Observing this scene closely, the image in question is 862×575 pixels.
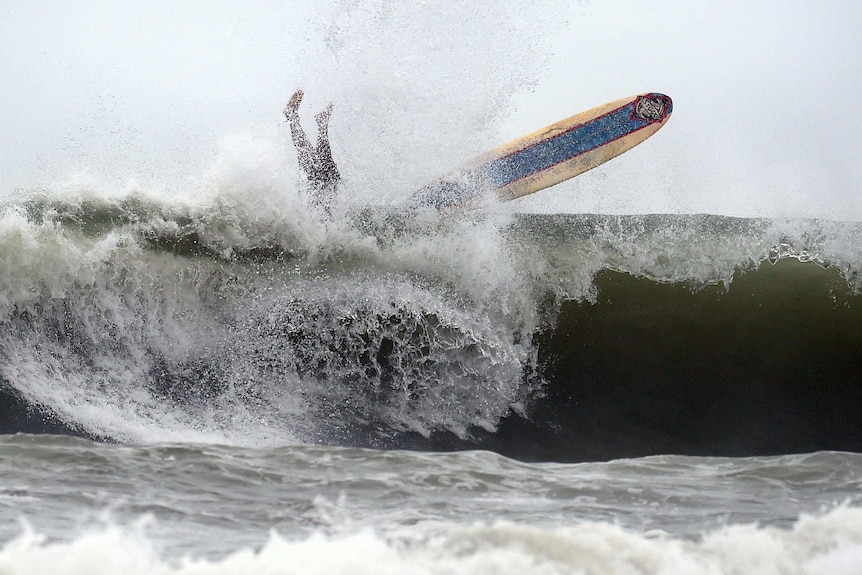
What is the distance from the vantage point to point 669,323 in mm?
5965

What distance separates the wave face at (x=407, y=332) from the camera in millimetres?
4973

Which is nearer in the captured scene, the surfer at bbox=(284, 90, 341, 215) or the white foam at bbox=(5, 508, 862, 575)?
the white foam at bbox=(5, 508, 862, 575)

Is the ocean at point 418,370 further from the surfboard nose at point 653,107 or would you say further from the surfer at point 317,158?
the surfboard nose at point 653,107

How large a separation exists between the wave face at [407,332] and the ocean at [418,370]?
0.05ft

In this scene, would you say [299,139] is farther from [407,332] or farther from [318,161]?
[407,332]

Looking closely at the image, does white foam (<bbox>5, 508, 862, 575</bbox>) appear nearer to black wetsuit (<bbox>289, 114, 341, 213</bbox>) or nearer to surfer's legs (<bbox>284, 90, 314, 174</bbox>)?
black wetsuit (<bbox>289, 114, 341, 213</bbox>)

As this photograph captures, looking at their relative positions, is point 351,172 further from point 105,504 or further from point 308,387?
point 105,504

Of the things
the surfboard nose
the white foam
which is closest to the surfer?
the surfboard nose

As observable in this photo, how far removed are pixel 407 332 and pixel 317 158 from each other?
5.30 feet

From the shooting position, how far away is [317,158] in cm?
580

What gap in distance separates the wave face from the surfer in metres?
0.19

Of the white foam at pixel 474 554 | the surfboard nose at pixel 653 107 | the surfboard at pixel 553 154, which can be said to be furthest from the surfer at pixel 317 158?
the white foam at pixel 474 554

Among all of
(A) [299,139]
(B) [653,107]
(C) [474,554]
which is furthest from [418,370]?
(B) [653,107]

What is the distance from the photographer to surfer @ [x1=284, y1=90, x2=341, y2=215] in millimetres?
5766
